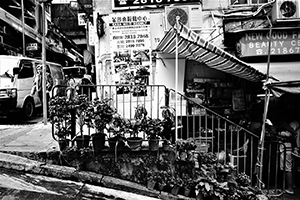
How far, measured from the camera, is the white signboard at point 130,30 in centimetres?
701

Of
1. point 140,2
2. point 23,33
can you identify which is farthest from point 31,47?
point 140,2

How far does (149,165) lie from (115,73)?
3118 mm

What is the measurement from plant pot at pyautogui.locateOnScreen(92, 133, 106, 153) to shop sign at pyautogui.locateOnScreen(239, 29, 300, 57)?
4120mm

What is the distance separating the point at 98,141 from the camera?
186 inches

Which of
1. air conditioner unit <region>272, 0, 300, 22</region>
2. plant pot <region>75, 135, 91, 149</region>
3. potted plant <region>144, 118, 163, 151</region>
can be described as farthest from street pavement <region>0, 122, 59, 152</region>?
air conditioner unit <region>272, 0, 300, 22</region>

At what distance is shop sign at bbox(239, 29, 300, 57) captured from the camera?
6434 mm

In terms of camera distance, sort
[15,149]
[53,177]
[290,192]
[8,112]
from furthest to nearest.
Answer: [8,112] → [290,192] → [15,149] → [53,177]

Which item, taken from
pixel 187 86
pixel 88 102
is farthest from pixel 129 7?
pixel 88 102

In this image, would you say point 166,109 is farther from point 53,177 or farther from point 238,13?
point 238,13

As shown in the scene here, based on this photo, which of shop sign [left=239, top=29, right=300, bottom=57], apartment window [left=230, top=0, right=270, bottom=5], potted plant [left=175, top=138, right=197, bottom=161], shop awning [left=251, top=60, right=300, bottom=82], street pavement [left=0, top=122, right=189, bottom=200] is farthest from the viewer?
apartment window [left=230, top=0, right=270, bottom=5]

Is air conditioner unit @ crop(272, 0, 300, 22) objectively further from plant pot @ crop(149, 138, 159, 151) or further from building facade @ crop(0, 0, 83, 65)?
building facade @ crop(0, 0, 83, 65)

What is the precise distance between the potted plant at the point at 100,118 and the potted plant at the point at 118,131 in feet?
0.36

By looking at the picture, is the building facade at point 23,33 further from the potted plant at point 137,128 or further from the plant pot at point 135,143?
the plant pot at point 135,143

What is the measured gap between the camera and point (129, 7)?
705cm
